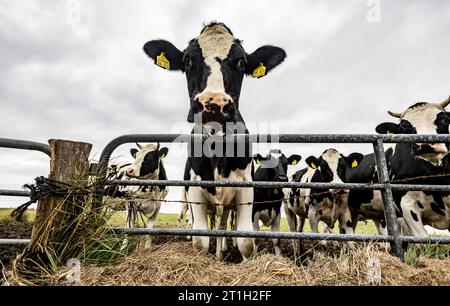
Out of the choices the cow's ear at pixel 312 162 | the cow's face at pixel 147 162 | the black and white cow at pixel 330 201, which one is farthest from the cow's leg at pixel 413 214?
the cow's face at pixel 147 162

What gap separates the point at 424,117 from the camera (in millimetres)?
5059

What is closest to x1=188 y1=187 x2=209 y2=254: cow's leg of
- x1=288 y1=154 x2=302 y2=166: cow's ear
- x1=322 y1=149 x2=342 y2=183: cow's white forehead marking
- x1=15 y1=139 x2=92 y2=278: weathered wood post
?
x1=15 y1=139 x2=92 y2=278: weathered wood post

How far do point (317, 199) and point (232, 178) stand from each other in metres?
4.71

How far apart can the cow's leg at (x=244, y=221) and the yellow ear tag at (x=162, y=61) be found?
2.14 metres

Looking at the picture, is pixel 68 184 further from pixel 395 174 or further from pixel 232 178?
pixel 395 174

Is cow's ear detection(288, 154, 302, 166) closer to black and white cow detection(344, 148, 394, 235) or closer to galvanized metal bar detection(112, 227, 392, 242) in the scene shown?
black and white cow detection(344, 148, 394, 235)

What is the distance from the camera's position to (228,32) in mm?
4277

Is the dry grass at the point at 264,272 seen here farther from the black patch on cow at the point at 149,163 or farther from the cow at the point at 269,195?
the black patch on cow at the point at 149,163

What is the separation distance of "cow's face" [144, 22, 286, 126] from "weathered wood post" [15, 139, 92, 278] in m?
1.19

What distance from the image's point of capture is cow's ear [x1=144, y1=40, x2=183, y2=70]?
470 cm

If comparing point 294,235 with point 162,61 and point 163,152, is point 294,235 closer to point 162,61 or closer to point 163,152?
point 162,61

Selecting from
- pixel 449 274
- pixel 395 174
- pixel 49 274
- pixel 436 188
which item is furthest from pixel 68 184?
pixel 395 174

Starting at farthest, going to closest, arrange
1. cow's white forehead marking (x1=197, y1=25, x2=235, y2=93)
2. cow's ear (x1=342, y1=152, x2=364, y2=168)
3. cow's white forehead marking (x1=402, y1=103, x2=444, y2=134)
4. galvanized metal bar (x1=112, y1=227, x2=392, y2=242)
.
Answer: cow's ear (x1=342, y1=152, x2=364, y2=168)
cow's white forehead marking (x1=402, y1=103, x2=444, y2=134)
cow's white forehead marking (x1=197, y1=25, x2=235, y2=93)
galvanized metal bar (x1=112, y1=227, x2=392, y2=242)
